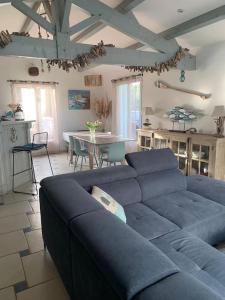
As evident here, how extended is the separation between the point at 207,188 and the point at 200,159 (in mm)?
1335

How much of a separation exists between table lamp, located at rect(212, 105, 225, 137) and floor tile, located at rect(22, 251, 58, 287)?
3.04m

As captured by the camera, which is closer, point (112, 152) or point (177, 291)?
point (177, 291)

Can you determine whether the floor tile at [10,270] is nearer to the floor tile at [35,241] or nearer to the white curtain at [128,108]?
the floor tile at [35,241]

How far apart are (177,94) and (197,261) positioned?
3.70 m

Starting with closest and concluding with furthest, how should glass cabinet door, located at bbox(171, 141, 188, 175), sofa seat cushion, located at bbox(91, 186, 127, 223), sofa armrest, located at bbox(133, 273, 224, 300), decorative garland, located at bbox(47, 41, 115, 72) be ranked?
sofa armrest, located at bbox(133, 273, 224, 300) → sofa seat cushion, located at bbox(91, 186, 127, 223) → decorative garland, located at bbox(47, 41, 115, 72) → glass cabinet door, located at bbox(171, 141, 188, 175)

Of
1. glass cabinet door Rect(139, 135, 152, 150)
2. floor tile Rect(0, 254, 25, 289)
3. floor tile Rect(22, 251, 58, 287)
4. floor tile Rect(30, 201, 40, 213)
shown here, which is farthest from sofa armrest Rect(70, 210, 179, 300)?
glass cabinet door Rect(139, 135, 152, 150)

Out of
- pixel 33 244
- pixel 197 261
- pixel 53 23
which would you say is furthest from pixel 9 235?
pixel 53 23

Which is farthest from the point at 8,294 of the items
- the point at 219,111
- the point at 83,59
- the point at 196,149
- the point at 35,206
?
the point at 219,111

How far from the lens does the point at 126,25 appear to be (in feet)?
11.2

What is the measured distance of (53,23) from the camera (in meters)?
3.06

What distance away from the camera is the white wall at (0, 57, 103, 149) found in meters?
5.88

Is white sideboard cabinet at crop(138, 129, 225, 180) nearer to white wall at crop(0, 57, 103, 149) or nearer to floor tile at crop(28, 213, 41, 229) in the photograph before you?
floor tile at crop(28, 213, 41, 229)

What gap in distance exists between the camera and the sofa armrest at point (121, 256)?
0.90m

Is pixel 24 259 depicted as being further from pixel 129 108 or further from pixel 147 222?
pixel 129 108
